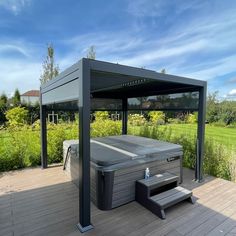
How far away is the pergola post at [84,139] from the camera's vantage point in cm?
216

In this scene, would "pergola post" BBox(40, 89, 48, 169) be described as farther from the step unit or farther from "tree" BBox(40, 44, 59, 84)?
"tree" BBox(40, 44, 59, 84)

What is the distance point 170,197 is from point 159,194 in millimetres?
190

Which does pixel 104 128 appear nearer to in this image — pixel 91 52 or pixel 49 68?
pixel 91 52

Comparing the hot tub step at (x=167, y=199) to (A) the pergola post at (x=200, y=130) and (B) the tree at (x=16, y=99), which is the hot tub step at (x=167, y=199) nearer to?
(A) the pergola post at (x=200, y=130)

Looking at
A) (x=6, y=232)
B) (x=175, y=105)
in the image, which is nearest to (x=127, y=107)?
(x=175, y=105)

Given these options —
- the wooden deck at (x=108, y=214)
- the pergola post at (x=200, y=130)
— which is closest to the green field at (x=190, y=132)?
the pergola post at (x=200, y=130)

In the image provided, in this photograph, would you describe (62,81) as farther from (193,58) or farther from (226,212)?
(193,58)

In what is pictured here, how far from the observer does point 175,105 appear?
4633mm

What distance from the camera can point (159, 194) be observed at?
2904mm

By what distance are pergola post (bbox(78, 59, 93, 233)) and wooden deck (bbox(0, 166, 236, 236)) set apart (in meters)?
0.19

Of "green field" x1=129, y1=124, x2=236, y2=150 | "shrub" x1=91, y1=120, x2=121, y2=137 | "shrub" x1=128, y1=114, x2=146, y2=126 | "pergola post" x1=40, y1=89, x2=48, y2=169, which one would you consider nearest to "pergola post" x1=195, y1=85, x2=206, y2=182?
"green field" x1=129, y1=124, x2=236, y2=150

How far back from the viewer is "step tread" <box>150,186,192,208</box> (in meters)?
2.65

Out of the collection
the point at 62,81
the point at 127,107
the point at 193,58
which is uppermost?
the point at 193,58

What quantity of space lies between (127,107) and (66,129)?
2.23 m
